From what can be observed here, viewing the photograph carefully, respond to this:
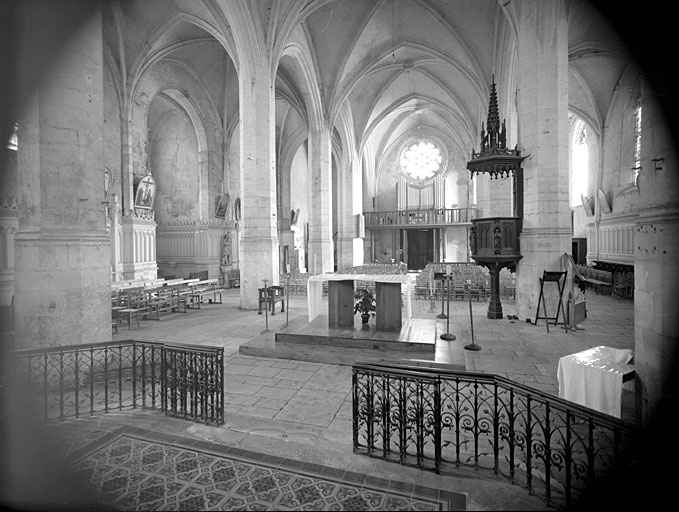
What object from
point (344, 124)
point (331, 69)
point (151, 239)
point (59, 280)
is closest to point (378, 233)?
point (344, 124)

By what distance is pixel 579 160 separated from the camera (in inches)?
760

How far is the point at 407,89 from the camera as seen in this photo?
22.0 m

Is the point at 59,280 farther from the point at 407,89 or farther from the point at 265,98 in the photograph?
the point at 407,89

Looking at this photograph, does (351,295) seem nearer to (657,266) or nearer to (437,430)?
(437,430)

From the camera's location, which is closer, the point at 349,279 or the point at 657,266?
the point at 657,266

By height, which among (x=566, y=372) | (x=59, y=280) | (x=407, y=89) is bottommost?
(x=566, y=372)

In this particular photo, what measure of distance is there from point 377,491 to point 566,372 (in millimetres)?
2417

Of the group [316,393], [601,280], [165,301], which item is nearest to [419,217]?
[601,280]

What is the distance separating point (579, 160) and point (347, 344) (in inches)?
747

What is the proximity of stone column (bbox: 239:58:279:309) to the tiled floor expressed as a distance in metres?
1.84

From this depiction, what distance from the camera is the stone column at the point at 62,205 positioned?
4879 millimetres

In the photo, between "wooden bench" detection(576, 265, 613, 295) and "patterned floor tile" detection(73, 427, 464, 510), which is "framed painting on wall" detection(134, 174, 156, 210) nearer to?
"patterned floor tile" detection(73, 427, 464, 510)

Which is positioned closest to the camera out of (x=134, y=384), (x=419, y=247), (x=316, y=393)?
(x=134, y=384)

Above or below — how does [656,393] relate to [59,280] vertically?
below
